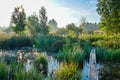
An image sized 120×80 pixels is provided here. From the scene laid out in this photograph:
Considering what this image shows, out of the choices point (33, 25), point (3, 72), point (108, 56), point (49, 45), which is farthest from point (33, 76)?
point (33, 25)

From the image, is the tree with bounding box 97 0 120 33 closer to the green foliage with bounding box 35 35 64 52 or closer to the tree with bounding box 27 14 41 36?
the green foliage with bounding box 35 35 64 52

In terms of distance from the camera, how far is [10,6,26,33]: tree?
111ft

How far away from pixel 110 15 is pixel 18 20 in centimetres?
1490

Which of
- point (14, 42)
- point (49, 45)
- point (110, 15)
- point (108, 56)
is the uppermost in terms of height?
point (110, 15)

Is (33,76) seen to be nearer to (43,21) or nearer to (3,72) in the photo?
(3,72)

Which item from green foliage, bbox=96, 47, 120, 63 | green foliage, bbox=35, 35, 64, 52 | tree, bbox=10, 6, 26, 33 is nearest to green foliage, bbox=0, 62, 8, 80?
green foliage, bbox=96, 47, 120, 63

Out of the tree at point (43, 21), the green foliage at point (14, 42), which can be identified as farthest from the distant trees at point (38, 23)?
the green foliage at point (14, 42)

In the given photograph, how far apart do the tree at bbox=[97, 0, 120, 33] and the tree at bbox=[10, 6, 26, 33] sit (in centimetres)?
1317

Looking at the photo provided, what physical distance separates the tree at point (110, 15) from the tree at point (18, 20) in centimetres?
1317

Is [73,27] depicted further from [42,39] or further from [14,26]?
[42,39]

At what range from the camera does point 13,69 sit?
7.46 meters

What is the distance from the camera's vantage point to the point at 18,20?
112 feet

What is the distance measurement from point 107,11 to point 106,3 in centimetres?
88

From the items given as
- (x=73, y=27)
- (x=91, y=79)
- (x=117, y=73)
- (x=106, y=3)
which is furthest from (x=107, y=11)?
(x=73, y=27)
